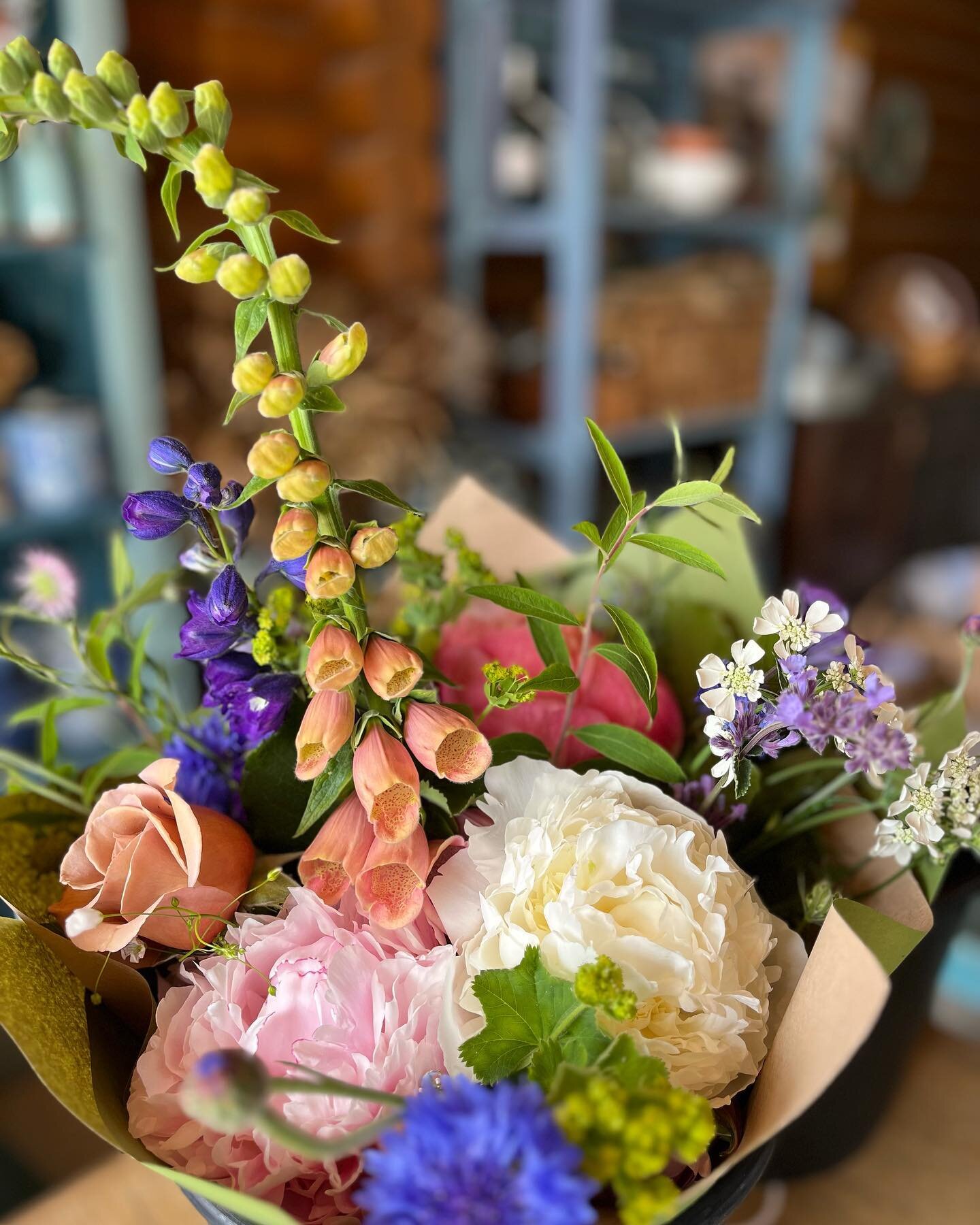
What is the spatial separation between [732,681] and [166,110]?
10.7 inches

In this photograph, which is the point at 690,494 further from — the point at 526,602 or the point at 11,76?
the point at 11,76

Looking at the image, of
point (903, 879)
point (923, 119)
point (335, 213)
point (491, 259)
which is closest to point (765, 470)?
point (491, 259)

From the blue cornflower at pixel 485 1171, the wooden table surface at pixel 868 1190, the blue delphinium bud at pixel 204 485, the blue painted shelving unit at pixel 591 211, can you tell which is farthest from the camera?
the blue painted shelving unit at pixel 591 211

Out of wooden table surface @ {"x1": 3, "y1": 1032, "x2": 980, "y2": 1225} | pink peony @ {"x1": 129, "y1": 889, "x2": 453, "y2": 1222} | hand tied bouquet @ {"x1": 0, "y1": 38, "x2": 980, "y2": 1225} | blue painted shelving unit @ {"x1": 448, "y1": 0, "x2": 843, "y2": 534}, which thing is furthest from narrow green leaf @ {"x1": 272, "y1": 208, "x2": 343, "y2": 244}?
blue painted shelving unit @ {"x1": 448, "y1": 0, "x2": 843, "y2": 534}

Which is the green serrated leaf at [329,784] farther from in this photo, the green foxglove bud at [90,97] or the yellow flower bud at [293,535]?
the green foxglove bud at [90,97]

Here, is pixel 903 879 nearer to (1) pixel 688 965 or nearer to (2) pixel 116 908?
(1) pixel 688 965

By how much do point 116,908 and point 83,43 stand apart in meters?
1.55

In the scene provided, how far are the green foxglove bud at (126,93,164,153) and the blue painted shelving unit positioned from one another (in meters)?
1.78

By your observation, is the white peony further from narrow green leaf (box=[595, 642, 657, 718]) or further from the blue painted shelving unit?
the blue painted shelving unit

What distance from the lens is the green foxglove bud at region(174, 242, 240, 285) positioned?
12.3 inches

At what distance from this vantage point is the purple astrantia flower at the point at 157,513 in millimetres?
363

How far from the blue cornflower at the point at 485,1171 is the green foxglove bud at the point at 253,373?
0.20m

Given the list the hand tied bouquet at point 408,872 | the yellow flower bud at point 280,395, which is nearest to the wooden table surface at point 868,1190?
the hand tied bouquet at point 408,872

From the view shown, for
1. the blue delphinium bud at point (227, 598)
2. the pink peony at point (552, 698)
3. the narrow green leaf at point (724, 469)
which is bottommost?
the pink peony at point (552, 698)
